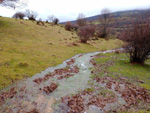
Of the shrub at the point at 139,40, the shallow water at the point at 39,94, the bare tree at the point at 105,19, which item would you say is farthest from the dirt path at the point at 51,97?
the bare tree at the point at 105,19

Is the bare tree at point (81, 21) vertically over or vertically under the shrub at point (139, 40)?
over

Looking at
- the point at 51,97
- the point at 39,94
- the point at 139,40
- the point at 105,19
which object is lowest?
the point at 51,97

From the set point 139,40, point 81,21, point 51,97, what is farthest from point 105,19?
point 51,97

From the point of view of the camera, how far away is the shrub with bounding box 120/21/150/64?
1523cm

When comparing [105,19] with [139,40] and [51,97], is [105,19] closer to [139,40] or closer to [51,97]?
[139,40]

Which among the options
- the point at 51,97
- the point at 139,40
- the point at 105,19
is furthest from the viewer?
the point at 105,19

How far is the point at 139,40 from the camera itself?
1570 centimetres

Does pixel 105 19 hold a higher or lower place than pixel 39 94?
higher

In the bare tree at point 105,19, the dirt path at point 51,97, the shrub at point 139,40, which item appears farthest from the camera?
the bare tree at point 105,19

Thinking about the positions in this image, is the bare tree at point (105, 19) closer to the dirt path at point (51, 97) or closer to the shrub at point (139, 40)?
the shrub at point (139, 40)

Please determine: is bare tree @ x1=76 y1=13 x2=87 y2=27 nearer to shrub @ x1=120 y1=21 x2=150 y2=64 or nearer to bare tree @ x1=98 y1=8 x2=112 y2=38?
bare tree @ x1=98 y1=8 x2=112 y2=38

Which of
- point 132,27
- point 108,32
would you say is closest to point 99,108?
point 132,27

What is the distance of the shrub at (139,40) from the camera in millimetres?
15234

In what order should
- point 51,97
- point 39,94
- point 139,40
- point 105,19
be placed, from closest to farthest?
point 51,97 < point 39,94 < point 139,40 < point 105,19
